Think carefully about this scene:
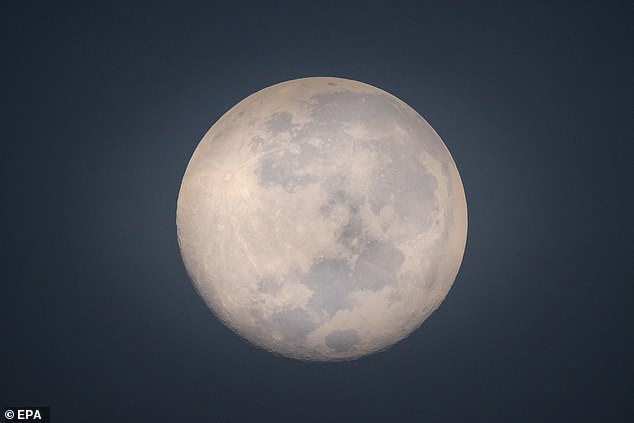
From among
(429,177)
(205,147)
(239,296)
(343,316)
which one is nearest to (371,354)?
(343,316)

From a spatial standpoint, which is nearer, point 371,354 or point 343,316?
point 343,316

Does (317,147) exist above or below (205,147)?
below

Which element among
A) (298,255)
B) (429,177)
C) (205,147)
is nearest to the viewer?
(298,255)

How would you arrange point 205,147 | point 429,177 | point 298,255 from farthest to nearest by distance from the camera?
point 205,147 < point 429,177 < point 298,255

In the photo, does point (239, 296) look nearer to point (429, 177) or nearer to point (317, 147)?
point (317, 147)

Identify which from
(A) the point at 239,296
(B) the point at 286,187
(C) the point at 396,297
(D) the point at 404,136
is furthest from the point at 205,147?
(C) the point at 396,297

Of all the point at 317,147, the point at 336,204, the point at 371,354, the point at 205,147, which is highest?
the point at 205,147

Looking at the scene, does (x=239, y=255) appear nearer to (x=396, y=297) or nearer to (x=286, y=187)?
(x=286, y=187)
